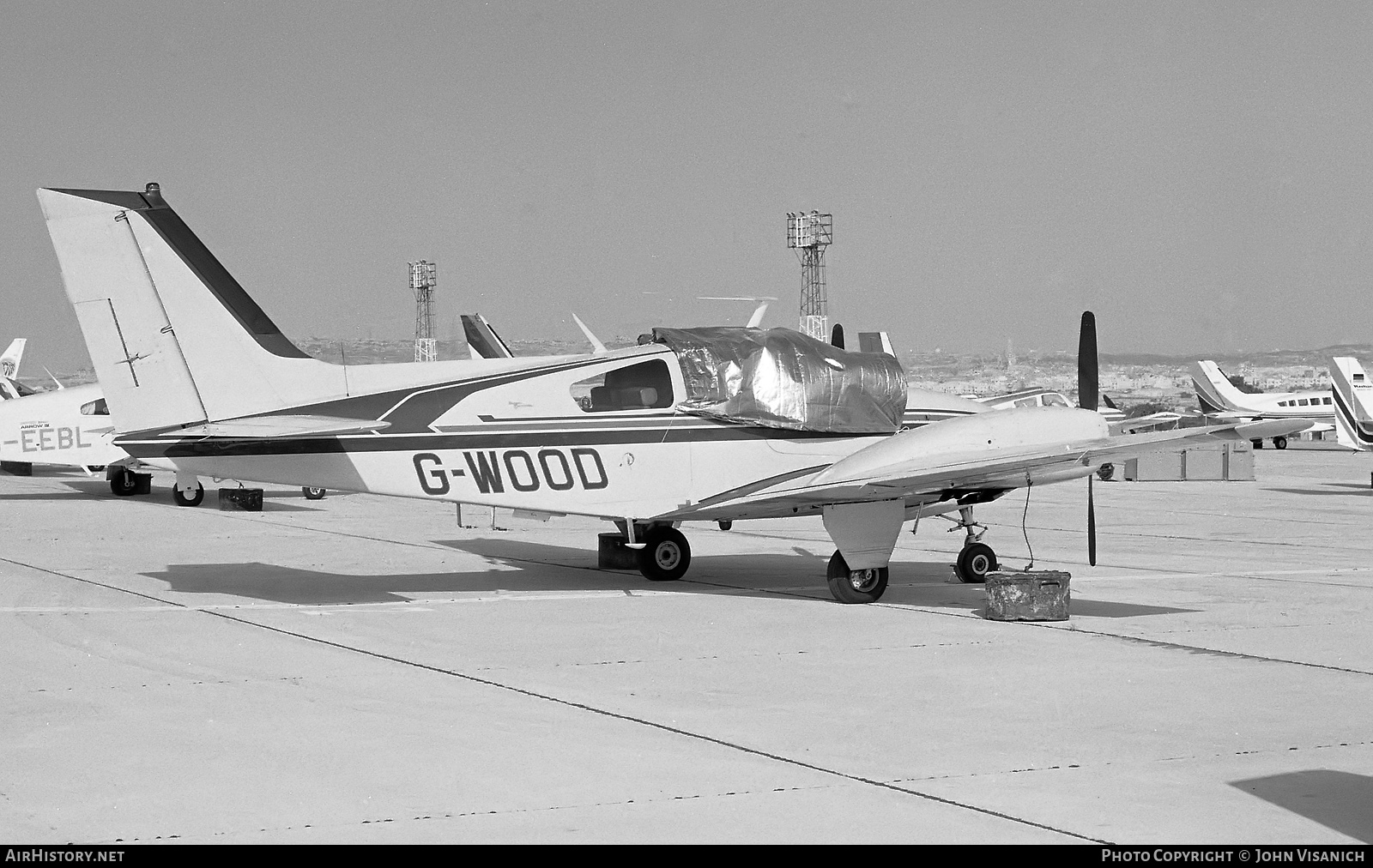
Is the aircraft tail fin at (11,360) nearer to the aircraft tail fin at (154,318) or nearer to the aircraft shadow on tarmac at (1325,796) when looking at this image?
the aircraft tail fin at (154,318)

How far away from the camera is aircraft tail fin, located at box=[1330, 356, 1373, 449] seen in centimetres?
3228

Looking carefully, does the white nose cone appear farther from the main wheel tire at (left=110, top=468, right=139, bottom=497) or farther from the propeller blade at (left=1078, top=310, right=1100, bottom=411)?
the main wheel tire at (left=110, top=468, right=139, bottom=497)

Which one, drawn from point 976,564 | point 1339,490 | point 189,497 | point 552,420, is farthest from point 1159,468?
point 552,420

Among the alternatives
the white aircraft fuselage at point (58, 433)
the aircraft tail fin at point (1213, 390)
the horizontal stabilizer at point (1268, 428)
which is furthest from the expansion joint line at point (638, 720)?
the aircraft tail fin at point (1213, 390)

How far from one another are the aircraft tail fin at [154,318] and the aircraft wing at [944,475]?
13.9ft

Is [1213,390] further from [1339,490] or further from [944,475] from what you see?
[944,475]

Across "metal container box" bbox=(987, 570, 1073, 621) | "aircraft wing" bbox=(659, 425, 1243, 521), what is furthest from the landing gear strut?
"metal container box" bbox=(987, 570, 1073, 621)

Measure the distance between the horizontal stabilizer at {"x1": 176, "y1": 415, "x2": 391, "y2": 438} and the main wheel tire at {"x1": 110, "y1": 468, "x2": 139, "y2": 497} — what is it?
1875cm

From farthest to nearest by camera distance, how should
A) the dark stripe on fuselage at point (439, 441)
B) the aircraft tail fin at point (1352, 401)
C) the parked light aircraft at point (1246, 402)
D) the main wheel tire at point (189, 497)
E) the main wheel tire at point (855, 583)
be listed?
the parked light aircraft at point (1246, 402), the aircraft tail fin at point (1352, 401), the main wheel tire at point (189, 497), the main wheel tire at point (855, 583), the dark stripe on fuselage at point (439, 441)

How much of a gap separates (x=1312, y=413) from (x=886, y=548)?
2041 inches

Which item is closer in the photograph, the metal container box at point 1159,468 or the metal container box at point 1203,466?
the metal container box at point 1203,466

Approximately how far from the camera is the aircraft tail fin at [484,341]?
26.6 metres
